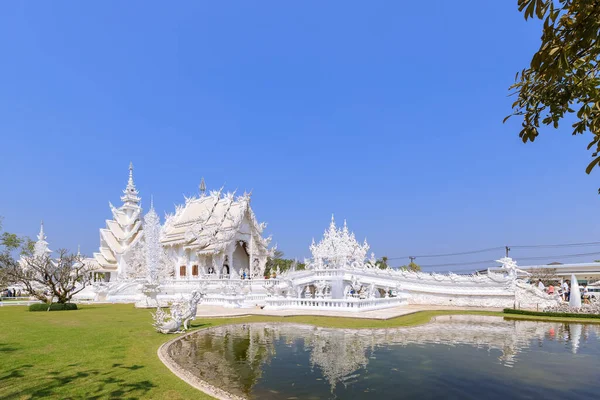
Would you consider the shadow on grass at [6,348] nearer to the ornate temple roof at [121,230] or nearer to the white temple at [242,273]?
the white temple at [242,273]

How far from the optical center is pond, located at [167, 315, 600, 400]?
265 inches

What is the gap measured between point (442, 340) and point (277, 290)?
12203mm

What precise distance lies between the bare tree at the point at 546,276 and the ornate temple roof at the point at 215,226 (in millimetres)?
29400

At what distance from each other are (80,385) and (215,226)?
1006 inches

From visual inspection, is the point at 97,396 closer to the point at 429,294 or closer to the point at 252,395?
the point at 252,395

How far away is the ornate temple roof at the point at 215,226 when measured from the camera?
30828 mm

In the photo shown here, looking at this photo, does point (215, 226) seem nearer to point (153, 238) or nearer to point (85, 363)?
point (153, 238)

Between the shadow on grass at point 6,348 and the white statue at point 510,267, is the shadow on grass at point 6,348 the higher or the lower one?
the lower one

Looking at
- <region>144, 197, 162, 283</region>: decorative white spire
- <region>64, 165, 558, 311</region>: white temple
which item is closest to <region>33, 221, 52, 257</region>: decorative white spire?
<region>64, 165, 558, 311</region>: white temple

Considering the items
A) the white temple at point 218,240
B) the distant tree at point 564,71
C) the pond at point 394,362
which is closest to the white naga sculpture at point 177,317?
the pond at point 394,362

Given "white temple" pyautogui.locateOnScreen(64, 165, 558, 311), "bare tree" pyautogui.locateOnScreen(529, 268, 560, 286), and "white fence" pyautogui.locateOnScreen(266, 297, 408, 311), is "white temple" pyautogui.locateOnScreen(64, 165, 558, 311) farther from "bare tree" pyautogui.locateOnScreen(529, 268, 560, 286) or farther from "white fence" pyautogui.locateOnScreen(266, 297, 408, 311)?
"bare tree" pyautogui.locateOnScreen(529, 268, 560, 286)

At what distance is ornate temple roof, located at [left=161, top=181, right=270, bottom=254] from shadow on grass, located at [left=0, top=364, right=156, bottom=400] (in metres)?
23.3

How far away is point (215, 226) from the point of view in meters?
31.5

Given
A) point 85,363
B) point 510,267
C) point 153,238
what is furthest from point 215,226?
point 85,363
